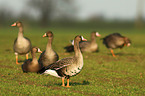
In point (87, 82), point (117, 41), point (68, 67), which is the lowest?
point (87, 82)

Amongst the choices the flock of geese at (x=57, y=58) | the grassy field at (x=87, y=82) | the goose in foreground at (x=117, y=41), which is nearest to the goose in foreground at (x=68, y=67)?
the flock of geese at (x=57, y=58)

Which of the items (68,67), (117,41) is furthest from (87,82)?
(117,41)

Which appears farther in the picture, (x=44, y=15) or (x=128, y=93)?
(x=44, y=15)

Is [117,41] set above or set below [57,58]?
above

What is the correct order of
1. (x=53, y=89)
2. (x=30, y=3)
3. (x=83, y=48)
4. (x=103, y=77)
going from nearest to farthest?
(x=53, y=89)
(x=103, y=77)
(x=83, y=48)
(x=30, y=3)

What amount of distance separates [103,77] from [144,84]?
91.7 inches

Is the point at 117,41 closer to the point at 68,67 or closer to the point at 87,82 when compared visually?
the point at 87,82

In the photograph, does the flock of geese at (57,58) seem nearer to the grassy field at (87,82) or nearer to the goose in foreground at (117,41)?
the goose in foreground at (117,41)

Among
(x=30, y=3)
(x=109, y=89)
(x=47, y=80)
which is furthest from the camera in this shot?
(x=30, y=3)

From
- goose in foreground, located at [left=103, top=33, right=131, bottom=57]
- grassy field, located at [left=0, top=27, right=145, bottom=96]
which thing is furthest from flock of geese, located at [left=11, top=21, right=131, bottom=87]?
grassy field, located at [left=0, top=27, right=145, bottom=96]

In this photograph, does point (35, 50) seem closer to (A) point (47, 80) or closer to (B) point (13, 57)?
(A) point (47, 80)

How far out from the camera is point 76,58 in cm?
1078

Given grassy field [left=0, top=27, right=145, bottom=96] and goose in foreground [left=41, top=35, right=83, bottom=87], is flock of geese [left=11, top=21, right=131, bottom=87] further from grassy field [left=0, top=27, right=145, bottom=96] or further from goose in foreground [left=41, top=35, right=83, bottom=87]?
grassy field [left=0, top=27, right=145, bottom=96]

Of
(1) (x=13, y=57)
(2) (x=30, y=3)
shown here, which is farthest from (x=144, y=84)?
(2) (x=30, y=3)
